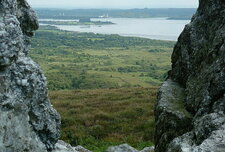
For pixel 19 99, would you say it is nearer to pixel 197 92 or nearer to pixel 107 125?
pixel 197 92

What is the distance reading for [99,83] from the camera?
373ft

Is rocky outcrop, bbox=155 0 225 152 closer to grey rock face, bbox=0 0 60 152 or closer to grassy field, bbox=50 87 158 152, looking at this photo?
grey rock face, bbox=0 0 60 152

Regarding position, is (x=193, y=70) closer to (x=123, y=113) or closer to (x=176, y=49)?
(x=176, y=49)

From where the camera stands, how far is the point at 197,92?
1050 cm

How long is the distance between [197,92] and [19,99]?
5.57 meters

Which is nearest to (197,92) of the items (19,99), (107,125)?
(19,99)

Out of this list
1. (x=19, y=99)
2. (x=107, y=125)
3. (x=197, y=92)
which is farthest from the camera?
(x=107, y=125)

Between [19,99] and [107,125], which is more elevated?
Result: [19,99]

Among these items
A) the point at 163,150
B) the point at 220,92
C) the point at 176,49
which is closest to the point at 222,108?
the point at 220,92

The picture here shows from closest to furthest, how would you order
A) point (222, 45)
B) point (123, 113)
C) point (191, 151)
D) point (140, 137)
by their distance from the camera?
point (191, 151), point (222, 45), point (140, 137), point (123, 113)

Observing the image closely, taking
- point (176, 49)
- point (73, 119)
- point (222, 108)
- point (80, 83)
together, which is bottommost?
point (80, 83)

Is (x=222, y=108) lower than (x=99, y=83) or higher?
higher

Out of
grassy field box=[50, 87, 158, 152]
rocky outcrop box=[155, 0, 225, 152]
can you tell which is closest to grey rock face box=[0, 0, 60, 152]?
rocky outcrop box=[155, 0, 225, 152]

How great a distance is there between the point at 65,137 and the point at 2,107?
39.8 feet
